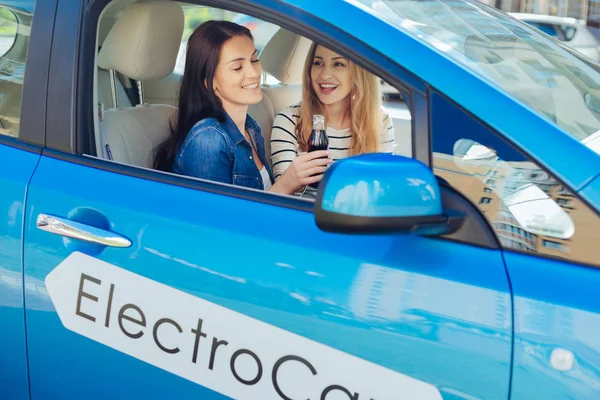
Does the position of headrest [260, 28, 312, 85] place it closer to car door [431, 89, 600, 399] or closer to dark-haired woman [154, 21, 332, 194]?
dark-haired woman [154, 21, 332, 194]

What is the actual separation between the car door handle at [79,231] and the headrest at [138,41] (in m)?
0.71

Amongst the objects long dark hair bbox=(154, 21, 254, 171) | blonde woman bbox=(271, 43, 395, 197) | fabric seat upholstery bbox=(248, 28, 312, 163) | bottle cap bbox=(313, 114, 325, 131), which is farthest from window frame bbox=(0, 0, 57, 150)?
fabric seat upholstery bbox=(248, 28, 312, 163)

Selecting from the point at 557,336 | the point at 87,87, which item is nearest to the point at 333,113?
the point at 87,87

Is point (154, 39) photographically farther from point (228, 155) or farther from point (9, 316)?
point (9, 316)

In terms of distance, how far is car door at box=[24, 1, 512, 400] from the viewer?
141 centimetres

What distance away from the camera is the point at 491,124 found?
1441 mm

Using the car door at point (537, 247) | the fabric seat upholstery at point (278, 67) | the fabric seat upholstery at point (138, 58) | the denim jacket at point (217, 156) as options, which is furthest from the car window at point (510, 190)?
the fabric seat upholstery at point (278, 67)

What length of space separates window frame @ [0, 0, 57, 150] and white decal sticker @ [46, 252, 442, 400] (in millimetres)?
351

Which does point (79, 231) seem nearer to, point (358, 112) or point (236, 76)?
point (236, 76)

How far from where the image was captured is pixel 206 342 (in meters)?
1.59

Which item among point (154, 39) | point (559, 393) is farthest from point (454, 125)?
point (154, 39)

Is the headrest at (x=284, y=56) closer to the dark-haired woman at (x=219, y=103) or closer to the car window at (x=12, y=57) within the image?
the dark-haired woman at (x=219, y=103)

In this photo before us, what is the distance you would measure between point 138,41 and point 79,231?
0.79 metres

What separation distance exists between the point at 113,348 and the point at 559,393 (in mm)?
Answer: 876
